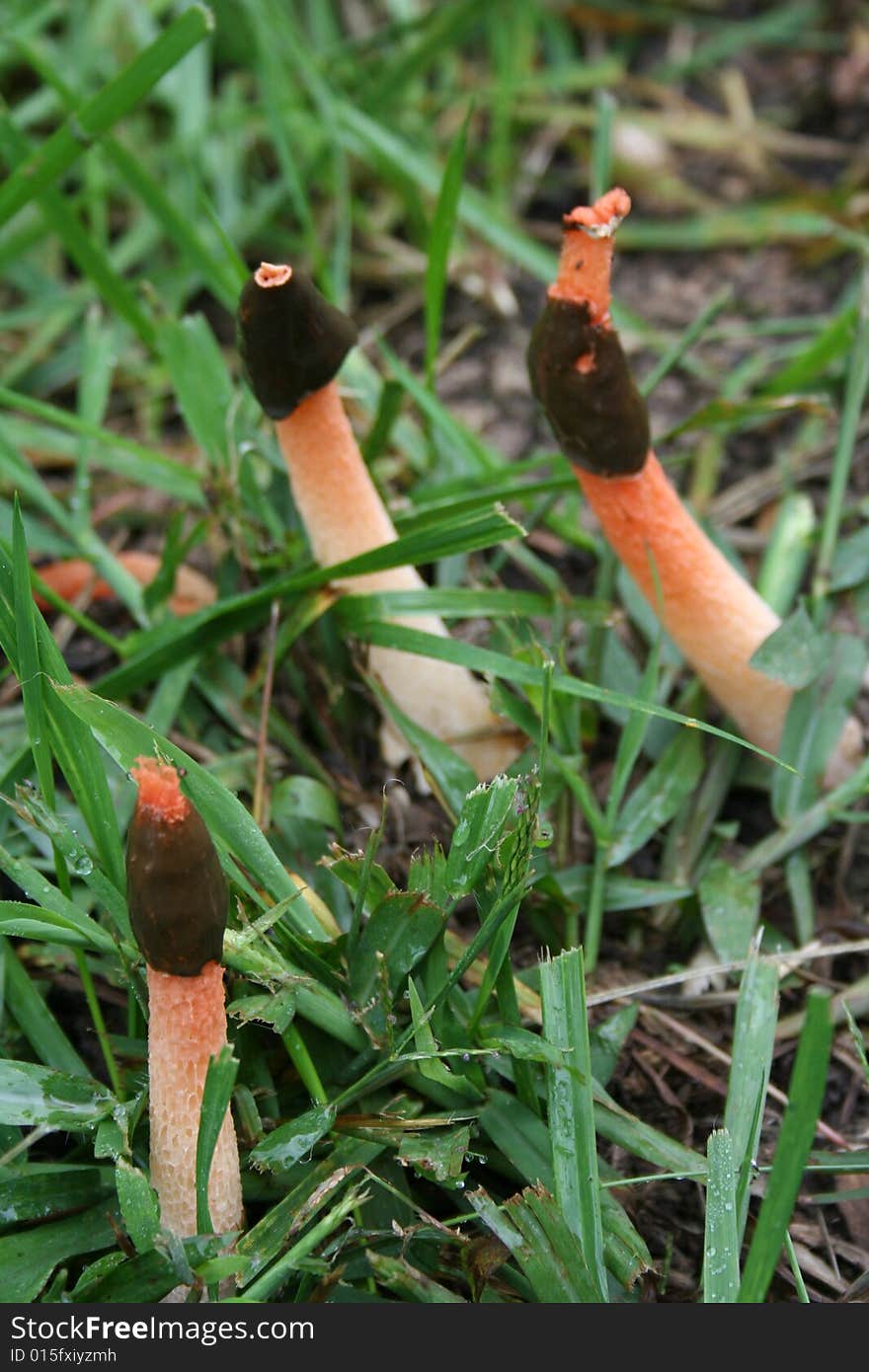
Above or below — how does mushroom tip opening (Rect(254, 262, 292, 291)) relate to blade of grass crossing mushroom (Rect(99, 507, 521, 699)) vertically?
above

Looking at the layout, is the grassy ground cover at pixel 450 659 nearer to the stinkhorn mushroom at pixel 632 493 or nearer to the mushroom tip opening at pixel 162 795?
the stinkhorn mushroom at pixel 632 493

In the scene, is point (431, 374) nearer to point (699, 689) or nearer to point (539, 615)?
point (539, 615)

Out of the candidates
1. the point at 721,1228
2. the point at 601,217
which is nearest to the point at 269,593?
the point at 601,217

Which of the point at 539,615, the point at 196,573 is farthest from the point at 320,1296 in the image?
the point at 196,573

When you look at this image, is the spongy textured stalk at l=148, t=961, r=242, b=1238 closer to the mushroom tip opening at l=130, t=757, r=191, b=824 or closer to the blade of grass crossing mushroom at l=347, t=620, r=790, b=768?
the mushroom tip opening at l=130, t=757, r=191, b=824

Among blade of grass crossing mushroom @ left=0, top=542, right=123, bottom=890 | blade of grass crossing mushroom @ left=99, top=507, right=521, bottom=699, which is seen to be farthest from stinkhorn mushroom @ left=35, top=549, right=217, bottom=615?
blade of grass crossing mushroom @ left=0, top=542, right=123, bottom=890

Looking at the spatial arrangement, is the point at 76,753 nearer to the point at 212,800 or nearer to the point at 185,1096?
the point at 212,800
